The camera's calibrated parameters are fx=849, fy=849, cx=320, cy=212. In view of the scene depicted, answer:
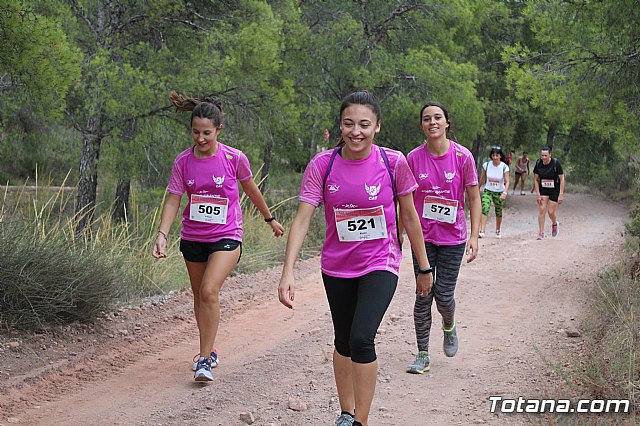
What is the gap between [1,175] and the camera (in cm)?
2442

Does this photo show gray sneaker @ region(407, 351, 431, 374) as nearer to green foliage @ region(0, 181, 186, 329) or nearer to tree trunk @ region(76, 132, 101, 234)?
green foliage @ region(0, 181, 186, 329)

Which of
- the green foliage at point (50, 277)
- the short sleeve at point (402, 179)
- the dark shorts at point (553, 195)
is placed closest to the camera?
the short sleeve at point (402, 179)

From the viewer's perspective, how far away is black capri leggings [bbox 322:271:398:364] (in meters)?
4.79

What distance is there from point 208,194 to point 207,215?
0.57 ft

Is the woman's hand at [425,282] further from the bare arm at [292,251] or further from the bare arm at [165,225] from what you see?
the bare arm at [165,225]

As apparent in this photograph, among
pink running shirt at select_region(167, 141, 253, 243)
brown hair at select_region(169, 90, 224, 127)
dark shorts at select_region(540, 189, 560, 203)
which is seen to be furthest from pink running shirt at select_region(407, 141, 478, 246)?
dark shorts at select_region(540, 189, 560, 203)

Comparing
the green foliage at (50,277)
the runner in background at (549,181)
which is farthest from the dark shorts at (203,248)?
the runner in background at (549,181)

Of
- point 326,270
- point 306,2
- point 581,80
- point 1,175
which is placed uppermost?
point 306,2

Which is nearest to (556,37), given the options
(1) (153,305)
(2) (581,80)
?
(2) (581,80)

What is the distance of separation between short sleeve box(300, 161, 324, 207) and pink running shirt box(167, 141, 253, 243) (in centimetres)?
188

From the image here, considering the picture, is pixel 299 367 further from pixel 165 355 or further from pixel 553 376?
pixel 553 376

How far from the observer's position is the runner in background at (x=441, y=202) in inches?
269

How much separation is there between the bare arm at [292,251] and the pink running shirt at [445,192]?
203cm

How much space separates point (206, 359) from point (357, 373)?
2.28 m
